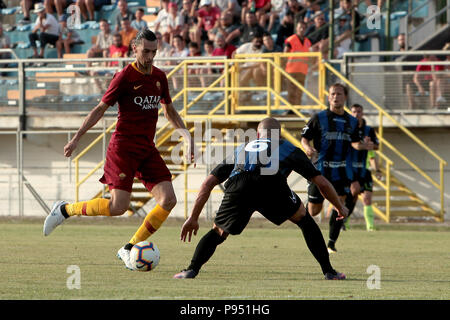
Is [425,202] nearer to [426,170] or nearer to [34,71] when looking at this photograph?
[426,170]

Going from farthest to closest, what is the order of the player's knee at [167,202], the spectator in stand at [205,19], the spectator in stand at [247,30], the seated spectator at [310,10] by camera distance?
the spectator in stand at [205,19] < the seated spectator at [310,10] < the spectator in stand at [247,30] < the player's knee at [167,202]

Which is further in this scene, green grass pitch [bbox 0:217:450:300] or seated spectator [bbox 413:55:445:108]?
seated spectator [bbox 413:55:445:108]

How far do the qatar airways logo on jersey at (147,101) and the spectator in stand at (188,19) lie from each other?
1355 centimetres

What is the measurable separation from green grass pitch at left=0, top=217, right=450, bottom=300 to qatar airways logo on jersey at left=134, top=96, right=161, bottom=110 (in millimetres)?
1699

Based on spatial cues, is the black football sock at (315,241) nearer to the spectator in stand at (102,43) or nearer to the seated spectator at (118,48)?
the seated spectator at (118,48)

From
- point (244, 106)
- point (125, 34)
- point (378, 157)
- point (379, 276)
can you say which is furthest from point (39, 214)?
point (379, 276)

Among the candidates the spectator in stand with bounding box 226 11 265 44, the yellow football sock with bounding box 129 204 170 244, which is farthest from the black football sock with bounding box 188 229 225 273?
the spectator in stand with bounding box 226 11 265 44

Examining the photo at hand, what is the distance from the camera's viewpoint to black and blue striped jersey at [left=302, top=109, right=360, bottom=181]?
1380 centimetres

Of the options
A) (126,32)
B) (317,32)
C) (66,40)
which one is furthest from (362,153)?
(66,40)

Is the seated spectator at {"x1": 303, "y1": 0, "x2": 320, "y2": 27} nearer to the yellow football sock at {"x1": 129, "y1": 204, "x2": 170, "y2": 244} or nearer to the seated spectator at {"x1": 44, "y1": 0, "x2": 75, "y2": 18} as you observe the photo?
the seated spectator at {"x1": 44, "y1": 0, "x2": 75, "y2": 18}

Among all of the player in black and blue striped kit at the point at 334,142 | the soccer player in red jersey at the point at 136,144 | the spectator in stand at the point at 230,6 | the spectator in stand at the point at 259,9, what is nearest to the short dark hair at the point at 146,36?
the soccer player in red jersey at the point at 136,144

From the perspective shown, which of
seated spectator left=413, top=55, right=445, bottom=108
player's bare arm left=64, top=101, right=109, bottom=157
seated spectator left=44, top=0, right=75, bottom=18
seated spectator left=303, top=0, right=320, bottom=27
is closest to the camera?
player's bare arm left=64, top=101, right=109, bottom=157

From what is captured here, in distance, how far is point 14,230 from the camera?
18.5m

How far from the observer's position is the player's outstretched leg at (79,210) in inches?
428
